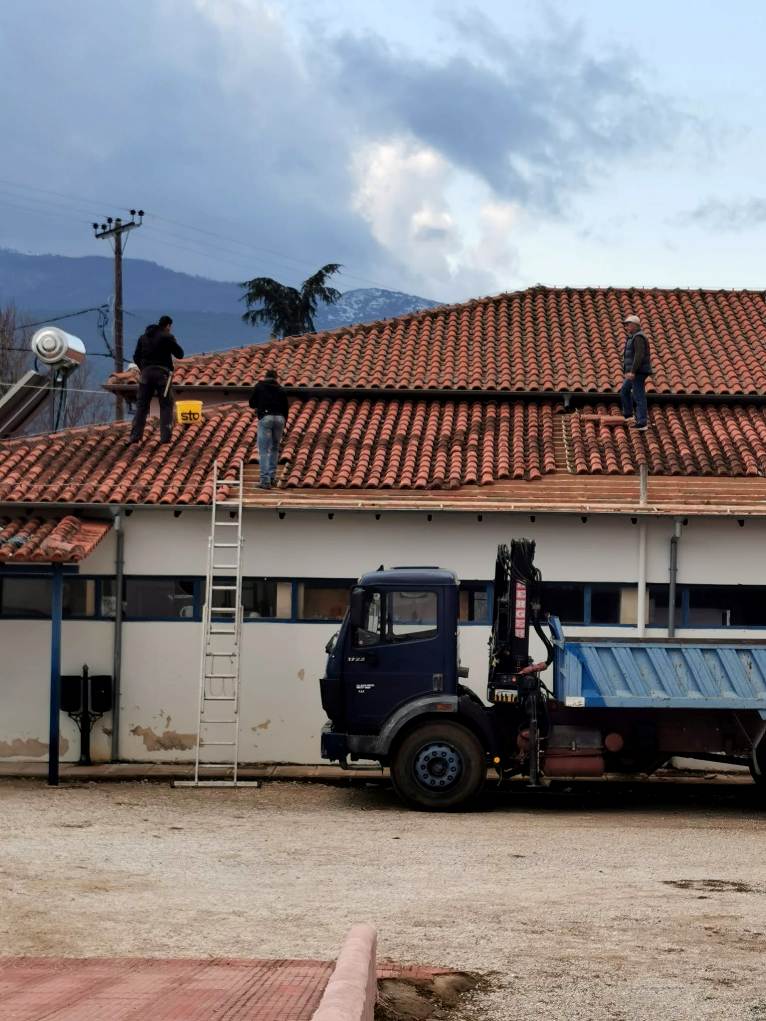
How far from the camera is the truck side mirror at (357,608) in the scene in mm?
16922

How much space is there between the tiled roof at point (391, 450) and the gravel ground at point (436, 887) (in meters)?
5.46

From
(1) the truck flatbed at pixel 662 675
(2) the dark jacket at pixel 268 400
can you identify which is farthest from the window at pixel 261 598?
(1) the truck flatbed at pixel 662 675

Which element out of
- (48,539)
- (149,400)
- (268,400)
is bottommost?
(48,539)

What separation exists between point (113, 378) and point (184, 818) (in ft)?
42.8

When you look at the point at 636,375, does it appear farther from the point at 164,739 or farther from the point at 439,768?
the point at 439,768

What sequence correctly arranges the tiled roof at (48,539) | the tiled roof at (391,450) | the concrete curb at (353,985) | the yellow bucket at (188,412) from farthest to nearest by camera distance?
the yellow bucket at (188,412) → the tiled roof at (391,450) → the tiled roof at (48,539) → the concrete curb at (353,985)

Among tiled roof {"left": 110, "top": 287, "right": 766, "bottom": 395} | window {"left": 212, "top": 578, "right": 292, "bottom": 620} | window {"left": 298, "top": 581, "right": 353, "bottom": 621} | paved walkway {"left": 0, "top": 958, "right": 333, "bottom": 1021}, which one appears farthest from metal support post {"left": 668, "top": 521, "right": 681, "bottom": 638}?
paved walkway {"left": 0, "top": 958, "right": 333, "bottom": 1021}

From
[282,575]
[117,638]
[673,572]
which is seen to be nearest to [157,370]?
[282,575]

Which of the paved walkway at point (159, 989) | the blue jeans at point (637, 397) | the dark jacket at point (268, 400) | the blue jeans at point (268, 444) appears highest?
the blue jeans at point (637, 397)

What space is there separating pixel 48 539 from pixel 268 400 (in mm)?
4367

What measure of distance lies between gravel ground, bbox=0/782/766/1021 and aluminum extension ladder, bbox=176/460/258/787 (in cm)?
241

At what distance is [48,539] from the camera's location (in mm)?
19344

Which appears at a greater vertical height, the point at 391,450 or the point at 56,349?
the point at 56,349

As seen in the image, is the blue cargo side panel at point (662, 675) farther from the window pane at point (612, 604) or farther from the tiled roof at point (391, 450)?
the tiled roof at point (391, 450)
